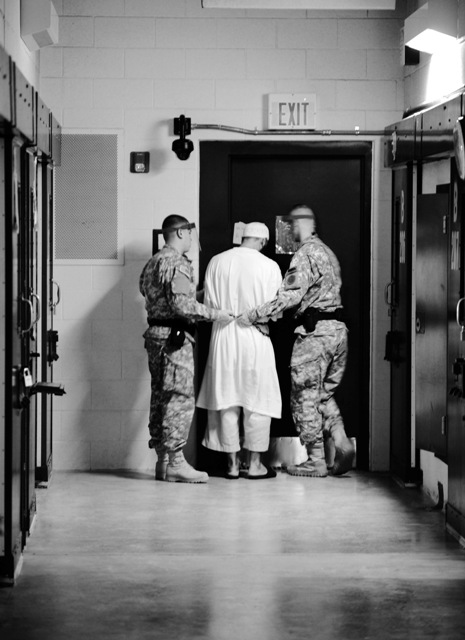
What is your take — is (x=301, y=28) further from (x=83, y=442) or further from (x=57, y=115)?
(x=83, y=442)

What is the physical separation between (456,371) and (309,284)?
1.91 m

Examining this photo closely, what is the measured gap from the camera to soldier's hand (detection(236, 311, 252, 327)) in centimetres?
716

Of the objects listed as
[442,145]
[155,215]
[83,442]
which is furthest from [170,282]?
[442,145]

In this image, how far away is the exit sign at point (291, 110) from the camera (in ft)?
24.8

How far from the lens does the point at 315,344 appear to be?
7277 mm

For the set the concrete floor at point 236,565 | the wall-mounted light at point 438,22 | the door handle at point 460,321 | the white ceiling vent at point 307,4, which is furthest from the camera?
the white ceiling vent at point 307,4

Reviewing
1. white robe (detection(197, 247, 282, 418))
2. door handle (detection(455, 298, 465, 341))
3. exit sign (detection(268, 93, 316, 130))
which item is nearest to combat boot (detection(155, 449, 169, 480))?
white robe (detection(197, 247, 282, 418))

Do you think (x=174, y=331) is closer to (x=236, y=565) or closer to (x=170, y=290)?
(x=170, y=290)

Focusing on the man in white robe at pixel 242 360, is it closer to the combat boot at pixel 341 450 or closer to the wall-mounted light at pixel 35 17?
the combat boot at pixel 341 450

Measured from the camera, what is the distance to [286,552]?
5.40 meters

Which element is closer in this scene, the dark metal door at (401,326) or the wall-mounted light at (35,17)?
the wall-mounted light at (35,17)

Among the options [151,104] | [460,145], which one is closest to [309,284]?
[151,104]

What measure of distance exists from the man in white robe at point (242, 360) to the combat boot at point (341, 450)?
0.43 metres

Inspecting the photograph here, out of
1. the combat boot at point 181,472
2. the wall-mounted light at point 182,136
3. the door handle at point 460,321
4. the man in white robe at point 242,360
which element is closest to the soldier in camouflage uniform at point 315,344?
the man in white robe at point 242,360
